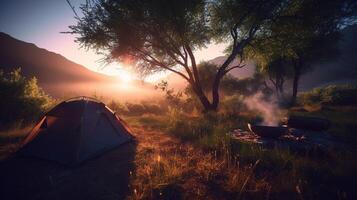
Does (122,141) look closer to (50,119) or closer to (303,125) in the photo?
(50,119)

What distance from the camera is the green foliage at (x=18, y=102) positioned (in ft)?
33.4

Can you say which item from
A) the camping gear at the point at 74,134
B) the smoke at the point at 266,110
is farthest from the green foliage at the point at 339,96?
the camping gear at the point at 74,134

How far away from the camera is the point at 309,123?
6887 millimetres

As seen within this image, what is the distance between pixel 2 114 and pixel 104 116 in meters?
6.97

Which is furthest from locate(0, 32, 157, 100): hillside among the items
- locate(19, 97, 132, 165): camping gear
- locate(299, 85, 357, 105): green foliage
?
locate(19, 97, 132, 165): camping gear

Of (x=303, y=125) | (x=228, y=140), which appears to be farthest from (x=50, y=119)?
(x=303, y=125)

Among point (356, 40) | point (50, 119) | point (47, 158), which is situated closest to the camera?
point (47, 158)

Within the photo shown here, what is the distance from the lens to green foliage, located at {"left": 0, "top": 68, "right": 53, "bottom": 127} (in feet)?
33.4

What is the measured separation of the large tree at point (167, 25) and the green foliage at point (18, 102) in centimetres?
408

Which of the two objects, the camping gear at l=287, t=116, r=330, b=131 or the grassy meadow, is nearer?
the grassy meadow

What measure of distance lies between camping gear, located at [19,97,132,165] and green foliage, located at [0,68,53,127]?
4.76 meters

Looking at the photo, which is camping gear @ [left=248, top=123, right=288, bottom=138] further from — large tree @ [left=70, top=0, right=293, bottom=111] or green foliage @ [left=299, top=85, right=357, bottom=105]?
green foliage @ [left=299, top=85, right=357, bottom=105]

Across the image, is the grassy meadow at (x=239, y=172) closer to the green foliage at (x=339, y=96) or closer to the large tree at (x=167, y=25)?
the large tree at (x=167, y=25)

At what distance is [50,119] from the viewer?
6.38 meters
